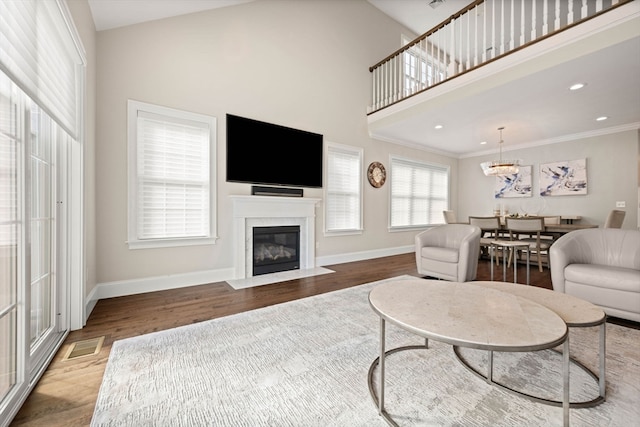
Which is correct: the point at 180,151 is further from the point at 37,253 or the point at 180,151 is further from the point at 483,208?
the point at 483,208

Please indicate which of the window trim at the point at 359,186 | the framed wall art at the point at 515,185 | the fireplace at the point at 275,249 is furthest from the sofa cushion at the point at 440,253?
the framed wall art at the point at 515,185

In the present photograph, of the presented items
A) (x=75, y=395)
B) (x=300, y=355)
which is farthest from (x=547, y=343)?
(x=75, y=395)

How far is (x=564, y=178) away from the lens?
5695 millimetres

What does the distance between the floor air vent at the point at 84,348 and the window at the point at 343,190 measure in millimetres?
3417

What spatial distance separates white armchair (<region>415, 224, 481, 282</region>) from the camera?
3.35 meters

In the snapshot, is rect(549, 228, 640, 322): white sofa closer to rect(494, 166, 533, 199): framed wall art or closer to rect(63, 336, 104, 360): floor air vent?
rect(494, 166, 533, 199): framed wall art

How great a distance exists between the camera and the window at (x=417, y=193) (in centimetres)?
601

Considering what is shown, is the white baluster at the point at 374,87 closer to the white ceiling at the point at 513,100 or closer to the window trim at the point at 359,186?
the white ceiling at the point at 513,100

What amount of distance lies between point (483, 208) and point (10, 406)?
8.19 metres

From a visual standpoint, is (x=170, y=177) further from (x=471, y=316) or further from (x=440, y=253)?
(x=440, y=253)

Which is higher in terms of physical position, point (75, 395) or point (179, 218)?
point (179, 218)

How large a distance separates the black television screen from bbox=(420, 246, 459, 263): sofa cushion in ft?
6.72

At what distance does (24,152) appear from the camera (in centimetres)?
147

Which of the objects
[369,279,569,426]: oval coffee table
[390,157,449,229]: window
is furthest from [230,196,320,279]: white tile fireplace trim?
[369,279,569,426]: oval coffee table
